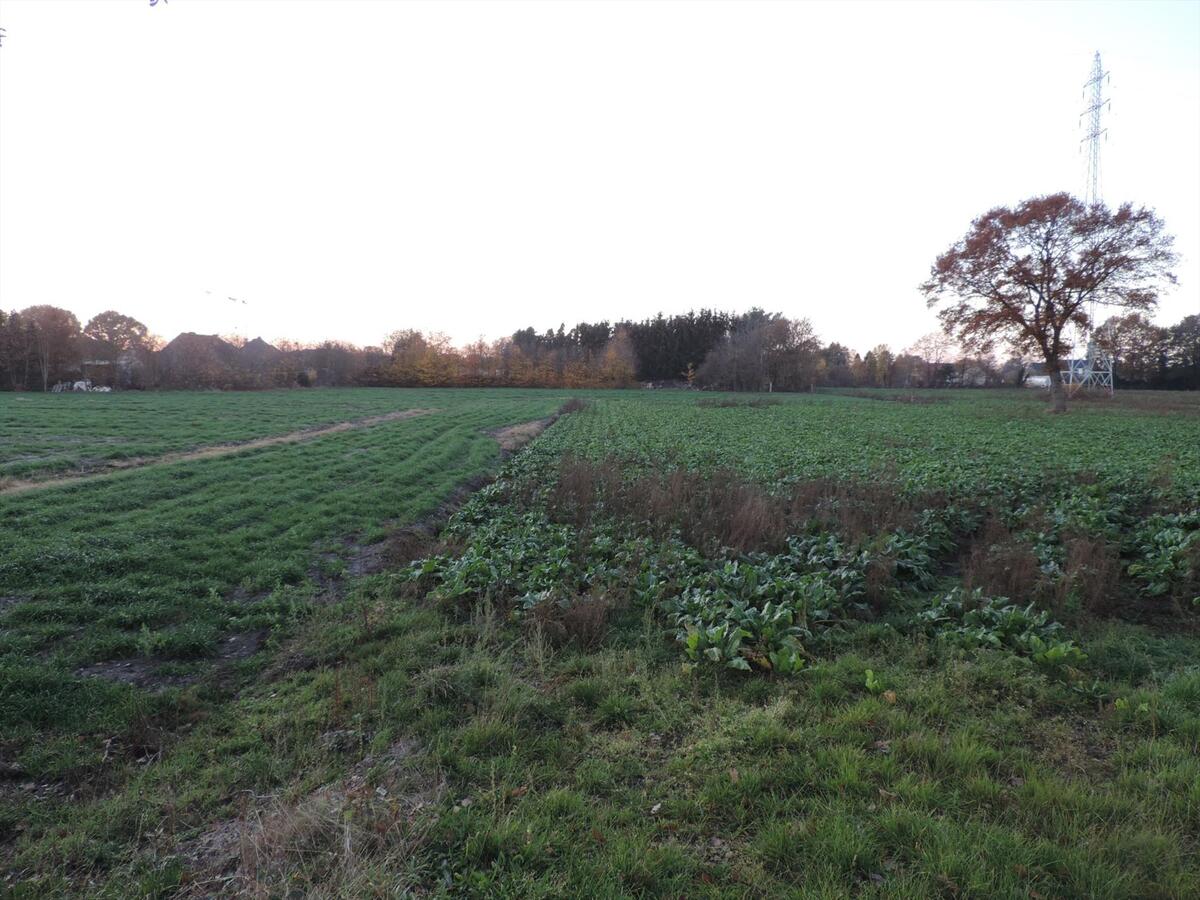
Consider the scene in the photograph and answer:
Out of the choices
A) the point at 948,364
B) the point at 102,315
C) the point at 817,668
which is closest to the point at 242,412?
the point at 817,668

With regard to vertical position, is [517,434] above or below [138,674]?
above

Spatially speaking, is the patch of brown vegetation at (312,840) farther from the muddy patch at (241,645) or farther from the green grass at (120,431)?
the green grass at (120,431)

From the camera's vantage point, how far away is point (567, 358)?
92062 millimetres

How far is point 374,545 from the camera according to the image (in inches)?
372

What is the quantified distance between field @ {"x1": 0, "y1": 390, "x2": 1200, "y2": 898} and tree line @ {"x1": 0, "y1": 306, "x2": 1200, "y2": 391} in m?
40.8

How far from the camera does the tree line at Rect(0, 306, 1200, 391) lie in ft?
181

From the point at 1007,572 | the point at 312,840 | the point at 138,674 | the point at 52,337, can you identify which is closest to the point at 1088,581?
the point at 1007,572

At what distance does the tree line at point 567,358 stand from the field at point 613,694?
40.8 meters

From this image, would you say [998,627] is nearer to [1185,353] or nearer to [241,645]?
[241,645]

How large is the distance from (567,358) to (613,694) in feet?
293

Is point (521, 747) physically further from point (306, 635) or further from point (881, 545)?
point (881, 545)

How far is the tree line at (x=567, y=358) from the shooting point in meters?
55.3

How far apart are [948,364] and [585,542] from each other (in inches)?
4356

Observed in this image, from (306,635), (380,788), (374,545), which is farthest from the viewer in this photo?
(374,545)
